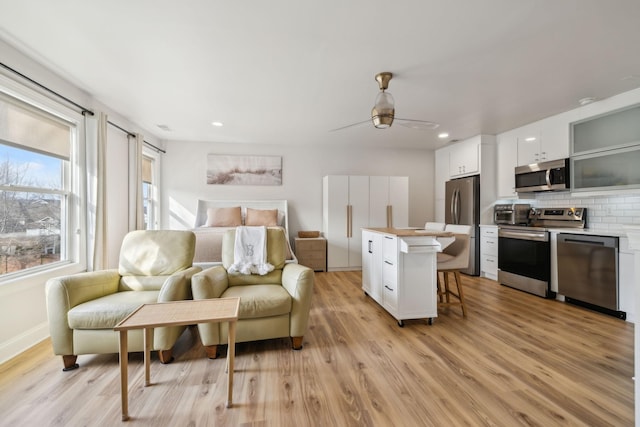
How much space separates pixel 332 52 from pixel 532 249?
366 centimetres

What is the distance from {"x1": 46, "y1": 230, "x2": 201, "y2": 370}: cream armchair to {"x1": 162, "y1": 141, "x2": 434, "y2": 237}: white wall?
283 centimetres

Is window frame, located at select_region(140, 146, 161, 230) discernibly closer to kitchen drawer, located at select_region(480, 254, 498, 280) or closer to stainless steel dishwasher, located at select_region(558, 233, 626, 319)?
kitchen drawer, located at select_region(480, 254, 498, 280)

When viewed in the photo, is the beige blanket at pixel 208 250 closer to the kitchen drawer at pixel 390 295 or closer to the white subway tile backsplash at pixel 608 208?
the kitchen drawer at pixel 390 295

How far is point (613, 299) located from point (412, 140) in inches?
136

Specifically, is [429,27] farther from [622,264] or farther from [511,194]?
[511,194]

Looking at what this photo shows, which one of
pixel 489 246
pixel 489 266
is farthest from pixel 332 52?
pixel 489 266

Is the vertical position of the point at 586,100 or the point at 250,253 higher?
the point at 586,100

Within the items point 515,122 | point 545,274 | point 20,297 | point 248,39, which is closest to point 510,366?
point 545,274

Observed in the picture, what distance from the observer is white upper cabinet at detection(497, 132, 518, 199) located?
4148 millimetres

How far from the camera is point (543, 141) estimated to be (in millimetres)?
3723

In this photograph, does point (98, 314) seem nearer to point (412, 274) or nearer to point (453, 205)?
point (412, 274)

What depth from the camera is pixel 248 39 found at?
6.55 ft

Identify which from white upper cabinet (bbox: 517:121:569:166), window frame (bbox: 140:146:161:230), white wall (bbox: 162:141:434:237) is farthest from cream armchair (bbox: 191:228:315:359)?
white upper cabinet (bbox: 517:121:569:166)

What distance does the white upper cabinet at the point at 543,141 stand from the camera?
3490 millimetres
